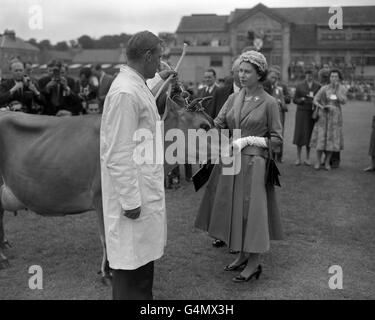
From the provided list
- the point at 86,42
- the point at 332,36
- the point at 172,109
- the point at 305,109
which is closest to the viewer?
the point at 172,109

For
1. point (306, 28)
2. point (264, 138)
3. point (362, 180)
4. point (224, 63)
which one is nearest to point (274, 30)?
point (306, 28)

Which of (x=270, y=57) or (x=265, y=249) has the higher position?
(x=270, y=57)

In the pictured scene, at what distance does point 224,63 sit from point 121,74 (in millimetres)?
54351

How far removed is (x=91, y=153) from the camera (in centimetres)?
396

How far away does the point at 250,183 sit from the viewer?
13.7ft

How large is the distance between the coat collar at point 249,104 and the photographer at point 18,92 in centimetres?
394

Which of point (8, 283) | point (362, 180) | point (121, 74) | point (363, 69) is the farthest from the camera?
point (363, 69)

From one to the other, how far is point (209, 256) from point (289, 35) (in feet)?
209

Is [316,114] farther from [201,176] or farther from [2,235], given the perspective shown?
[2,235]

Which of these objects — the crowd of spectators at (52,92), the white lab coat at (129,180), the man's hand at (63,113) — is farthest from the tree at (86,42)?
the white lab coat at (129,180)

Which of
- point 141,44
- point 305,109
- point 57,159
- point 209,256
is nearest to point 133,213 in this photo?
point 141,44

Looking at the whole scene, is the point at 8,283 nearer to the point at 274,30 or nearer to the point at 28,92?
the point at 28,92

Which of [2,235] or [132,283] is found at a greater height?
[132,283]

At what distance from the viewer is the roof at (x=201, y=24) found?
210ft
